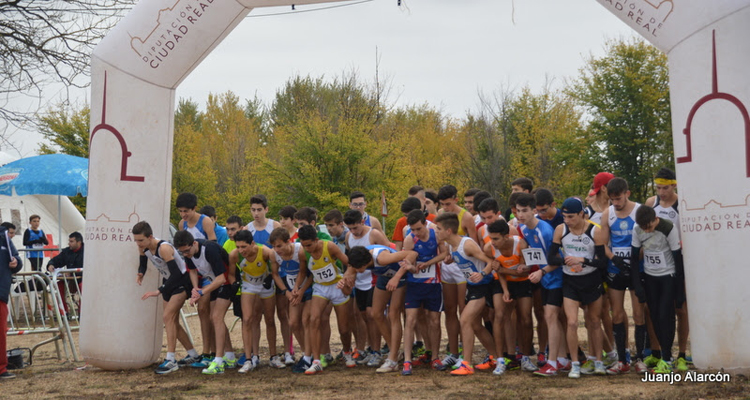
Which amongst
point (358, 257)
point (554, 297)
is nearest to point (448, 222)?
point (358, 257)

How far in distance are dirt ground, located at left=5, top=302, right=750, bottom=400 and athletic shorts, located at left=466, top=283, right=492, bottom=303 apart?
2.72 feet

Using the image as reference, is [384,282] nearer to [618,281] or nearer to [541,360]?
[541,360]

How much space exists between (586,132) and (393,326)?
3045cm

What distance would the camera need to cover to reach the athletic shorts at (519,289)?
812 centimetres

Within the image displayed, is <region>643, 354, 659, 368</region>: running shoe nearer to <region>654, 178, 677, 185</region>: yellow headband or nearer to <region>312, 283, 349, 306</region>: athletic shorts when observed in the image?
<region>654, 178, 677, 185</region>: yellow headband

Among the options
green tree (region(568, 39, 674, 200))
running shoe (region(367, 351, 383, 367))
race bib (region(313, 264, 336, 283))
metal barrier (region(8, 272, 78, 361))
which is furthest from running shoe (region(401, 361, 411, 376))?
green tree (region(568, 39, 674, 200))

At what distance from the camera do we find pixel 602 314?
7.97 m

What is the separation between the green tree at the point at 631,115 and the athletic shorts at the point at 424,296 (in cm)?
2805

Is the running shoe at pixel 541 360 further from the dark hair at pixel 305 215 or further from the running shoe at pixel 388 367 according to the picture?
the dark hair at pixel 305 215

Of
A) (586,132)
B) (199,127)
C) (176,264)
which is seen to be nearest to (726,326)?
(176,264)

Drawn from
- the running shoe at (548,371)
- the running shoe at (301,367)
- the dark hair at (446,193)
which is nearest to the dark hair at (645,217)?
the running shoe at (548,371)

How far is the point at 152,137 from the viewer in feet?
29.1

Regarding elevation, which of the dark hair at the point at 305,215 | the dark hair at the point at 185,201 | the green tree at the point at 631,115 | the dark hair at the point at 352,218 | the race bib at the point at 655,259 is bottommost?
the race bib at the point at 655,259

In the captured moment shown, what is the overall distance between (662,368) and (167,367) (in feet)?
18.2
